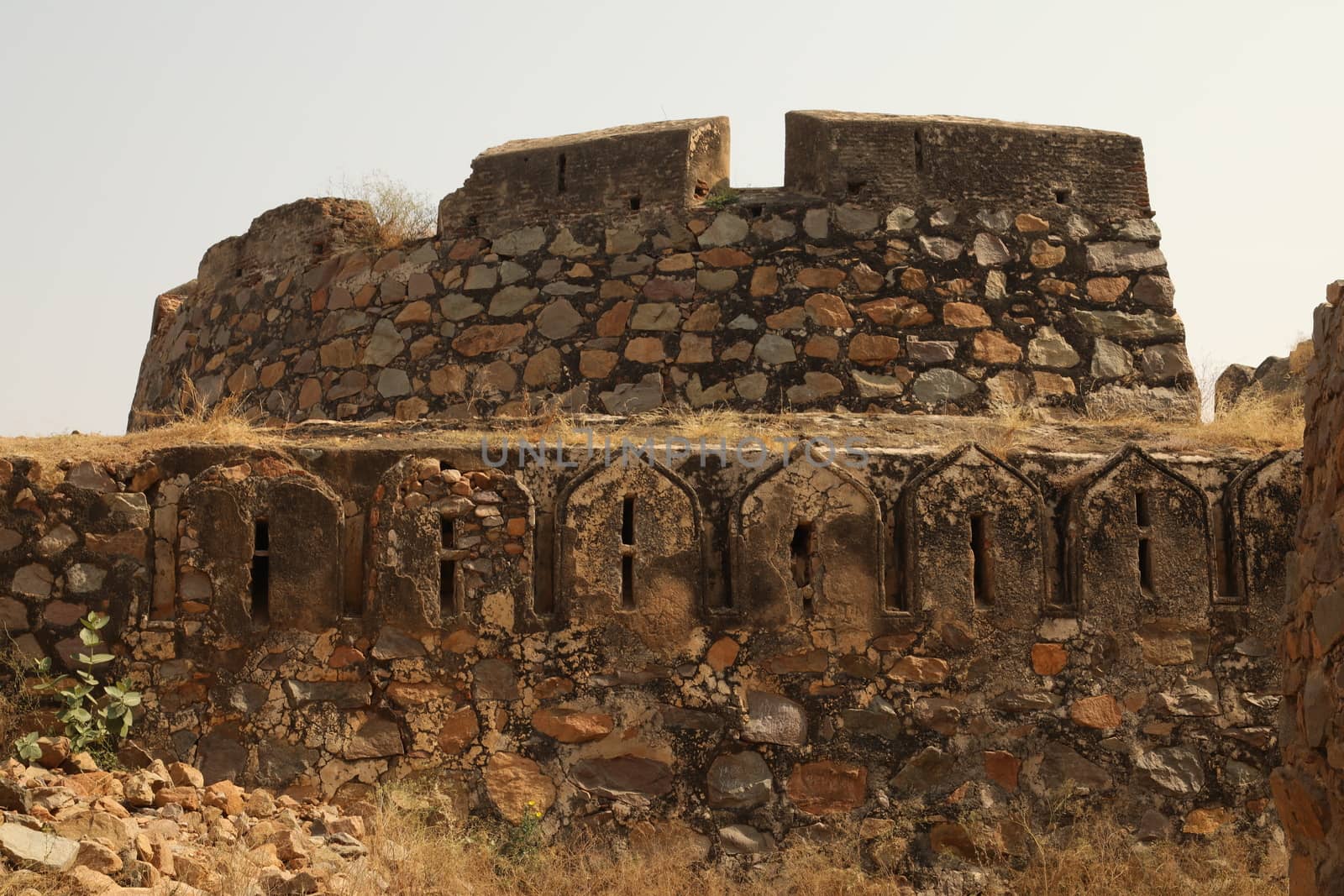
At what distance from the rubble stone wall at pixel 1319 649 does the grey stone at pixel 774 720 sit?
224 centimetres

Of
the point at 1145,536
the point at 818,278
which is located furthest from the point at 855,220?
the point at 1145,536

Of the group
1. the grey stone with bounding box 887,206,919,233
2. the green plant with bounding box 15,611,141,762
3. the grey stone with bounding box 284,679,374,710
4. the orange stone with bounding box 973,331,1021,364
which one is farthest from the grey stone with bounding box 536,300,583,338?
the green plant with bounding box 15,611,141,762

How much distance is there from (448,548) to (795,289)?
2.65m

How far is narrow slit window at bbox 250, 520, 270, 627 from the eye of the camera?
6788 mm

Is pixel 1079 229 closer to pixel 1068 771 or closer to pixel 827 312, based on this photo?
pixel 827 312

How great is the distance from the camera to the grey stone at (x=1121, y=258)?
340 inches

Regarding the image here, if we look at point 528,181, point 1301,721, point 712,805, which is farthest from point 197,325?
point 1301,721

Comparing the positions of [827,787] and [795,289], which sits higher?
[795,289]

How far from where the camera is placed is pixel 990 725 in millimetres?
6758

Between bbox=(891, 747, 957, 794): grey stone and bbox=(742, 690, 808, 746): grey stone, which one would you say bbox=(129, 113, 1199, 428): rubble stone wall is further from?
bbox=(891, 747, 957, 794): grey stone

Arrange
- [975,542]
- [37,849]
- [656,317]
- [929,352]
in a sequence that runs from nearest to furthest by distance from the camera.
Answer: [37,849] < [975,542] < [929,352] < [656,317]

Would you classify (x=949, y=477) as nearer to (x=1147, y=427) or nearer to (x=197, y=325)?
(x=1147, y=427)

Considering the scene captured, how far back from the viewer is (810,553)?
686 centimetres

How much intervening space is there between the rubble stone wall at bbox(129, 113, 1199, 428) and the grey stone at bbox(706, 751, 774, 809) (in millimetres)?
2233
